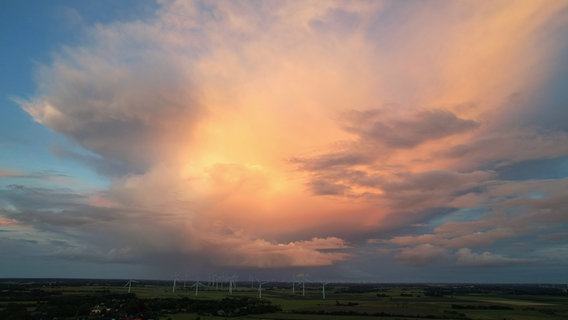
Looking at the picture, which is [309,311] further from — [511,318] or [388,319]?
[511,318]

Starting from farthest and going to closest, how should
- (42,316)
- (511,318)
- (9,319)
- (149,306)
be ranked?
1. (149,306)
2. (511,318)
3. (42,316)
4. (9,319)

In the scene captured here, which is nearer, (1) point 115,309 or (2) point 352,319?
(2) point 352,319

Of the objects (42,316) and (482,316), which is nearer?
(42,316)

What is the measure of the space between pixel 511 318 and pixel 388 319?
52.8 m

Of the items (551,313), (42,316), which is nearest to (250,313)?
(42,316)

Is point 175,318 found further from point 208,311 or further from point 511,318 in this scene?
point 511,318

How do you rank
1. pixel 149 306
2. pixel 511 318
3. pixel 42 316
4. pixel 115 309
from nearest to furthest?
pixel 42 316 < pixel 511 318 < pixel 115 309 < pixel 149 306

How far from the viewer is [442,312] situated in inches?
A: 7416

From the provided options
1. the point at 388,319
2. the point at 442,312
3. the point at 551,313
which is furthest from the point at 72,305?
the point at 551,313

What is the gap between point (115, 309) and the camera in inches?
7343

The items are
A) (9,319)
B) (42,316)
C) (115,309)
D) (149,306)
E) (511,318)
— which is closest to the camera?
(9,319)

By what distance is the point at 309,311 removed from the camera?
197 m

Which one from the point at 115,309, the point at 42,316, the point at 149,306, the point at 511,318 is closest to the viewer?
the point at 42,316

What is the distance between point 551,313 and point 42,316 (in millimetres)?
222148
